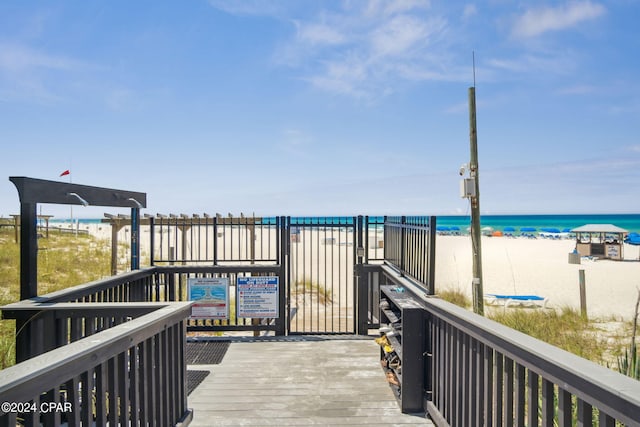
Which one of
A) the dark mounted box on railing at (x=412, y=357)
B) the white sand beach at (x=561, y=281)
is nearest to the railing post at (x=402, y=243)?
the dark mounted box on railing at (x=412, y=357)

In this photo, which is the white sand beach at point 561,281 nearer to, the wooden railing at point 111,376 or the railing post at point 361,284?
the railing post at point 361,284

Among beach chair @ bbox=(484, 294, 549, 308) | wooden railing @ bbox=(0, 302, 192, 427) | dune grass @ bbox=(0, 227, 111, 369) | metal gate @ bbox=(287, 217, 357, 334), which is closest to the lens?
wooden railing @ bbox=(0, 302, 192, 427)

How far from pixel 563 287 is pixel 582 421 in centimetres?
1553

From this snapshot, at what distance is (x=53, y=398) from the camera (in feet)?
6.77

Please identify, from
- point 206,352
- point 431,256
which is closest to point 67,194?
point 206,352

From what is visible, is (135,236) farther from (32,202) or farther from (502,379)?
(502,379)

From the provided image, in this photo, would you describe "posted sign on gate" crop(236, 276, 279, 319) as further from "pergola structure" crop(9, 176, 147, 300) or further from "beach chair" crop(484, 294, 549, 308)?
"beach chair" crop(484, 294, 549, 308)

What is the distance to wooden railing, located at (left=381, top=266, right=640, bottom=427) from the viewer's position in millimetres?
1688

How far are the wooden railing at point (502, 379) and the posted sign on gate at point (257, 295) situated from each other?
10.2ft

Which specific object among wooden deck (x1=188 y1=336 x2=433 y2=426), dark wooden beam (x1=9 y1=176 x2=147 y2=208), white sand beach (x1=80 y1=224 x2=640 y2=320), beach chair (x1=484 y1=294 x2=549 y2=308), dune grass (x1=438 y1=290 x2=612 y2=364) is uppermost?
dark wooden beam (x1=9 y1=176 x2=147 y2=208)

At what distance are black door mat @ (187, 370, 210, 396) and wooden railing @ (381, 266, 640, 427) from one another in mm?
2505

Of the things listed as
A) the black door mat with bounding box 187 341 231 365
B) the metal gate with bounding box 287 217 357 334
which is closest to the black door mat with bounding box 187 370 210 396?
the black door mat with bounding box 187 341 231 365

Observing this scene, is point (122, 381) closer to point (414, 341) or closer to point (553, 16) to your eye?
point (414, 341)

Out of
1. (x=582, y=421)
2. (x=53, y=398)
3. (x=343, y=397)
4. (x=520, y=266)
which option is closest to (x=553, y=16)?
(x=343, y=397)
